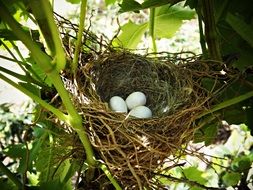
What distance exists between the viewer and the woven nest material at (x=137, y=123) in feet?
2.27

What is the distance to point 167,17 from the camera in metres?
1.07

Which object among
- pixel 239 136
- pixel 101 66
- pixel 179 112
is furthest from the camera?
pixel 239 136

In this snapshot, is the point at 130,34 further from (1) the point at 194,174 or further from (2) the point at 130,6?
(1) the point at 194,174

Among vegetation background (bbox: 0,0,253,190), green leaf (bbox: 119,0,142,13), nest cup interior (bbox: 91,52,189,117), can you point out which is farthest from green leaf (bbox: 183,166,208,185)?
green leaf (bbox: 119,0,142,13)

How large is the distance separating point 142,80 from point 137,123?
12.5 inches

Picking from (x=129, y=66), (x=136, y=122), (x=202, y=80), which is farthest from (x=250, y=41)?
(x=129, y=66)

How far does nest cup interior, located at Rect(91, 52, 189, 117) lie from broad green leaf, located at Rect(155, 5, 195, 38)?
0.09m

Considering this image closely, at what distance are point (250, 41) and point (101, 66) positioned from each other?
31 centimetres

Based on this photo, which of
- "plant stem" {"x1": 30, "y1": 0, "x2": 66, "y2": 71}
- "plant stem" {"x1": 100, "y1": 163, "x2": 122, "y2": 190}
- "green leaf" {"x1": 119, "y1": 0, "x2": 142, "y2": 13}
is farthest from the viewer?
"green leaf" {"x1": 119, "y1": 0, "x2": 142, "y2": 13}

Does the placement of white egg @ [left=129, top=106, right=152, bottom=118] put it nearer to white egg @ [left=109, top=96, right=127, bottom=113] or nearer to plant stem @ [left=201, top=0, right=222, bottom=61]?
white egg @ [left=109, top=96, right=127, bottom=113]

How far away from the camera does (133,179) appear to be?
692mm

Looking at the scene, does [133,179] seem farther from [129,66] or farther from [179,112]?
[129,66]

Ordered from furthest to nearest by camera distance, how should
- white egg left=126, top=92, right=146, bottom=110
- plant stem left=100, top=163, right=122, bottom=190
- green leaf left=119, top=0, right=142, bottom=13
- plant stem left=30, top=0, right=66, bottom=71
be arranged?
white egg left=126, top=92, right=146, bottom=110 < green leaf left=119, top=0, right=142, bottom=13 < plant stem left=100, top=163, right=122, bottom=190 < plant stem left=30, top=0, right=66, bottom=71

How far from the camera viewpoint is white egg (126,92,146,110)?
1045 millimetres
